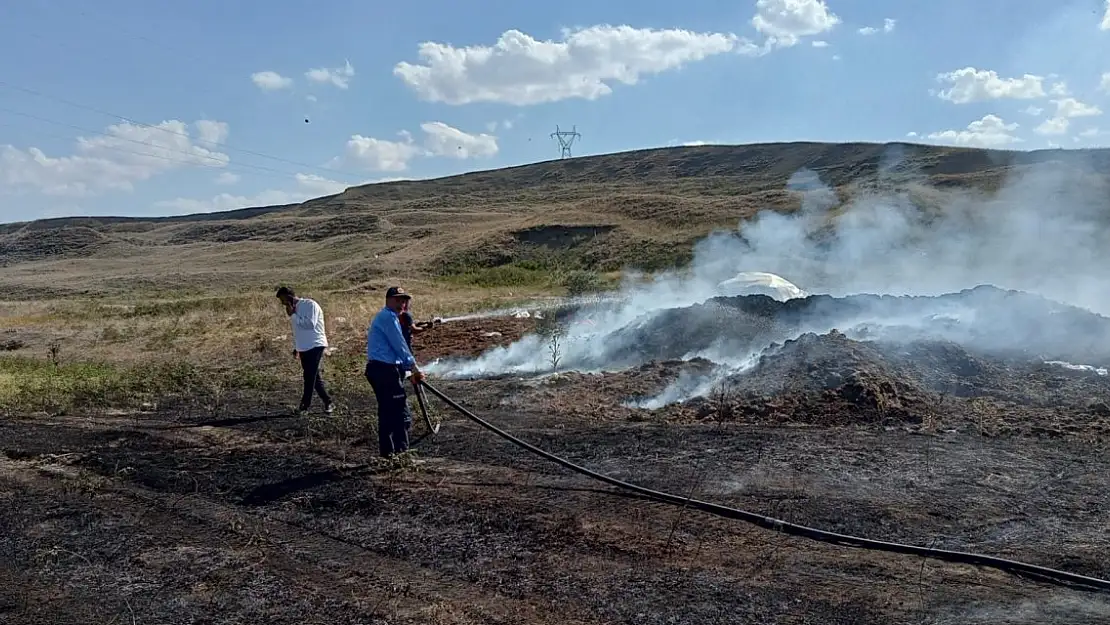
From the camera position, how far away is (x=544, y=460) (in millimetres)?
7547

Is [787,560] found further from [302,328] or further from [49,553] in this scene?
[302,328]

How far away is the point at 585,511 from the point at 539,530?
0.51 metres

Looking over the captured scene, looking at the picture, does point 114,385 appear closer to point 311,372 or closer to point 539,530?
point 311,372

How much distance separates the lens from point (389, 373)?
7.35 metres

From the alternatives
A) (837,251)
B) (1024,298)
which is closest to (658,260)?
(837,251)

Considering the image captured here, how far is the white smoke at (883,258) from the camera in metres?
14.4

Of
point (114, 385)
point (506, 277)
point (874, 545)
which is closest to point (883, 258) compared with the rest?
point (506, 277)

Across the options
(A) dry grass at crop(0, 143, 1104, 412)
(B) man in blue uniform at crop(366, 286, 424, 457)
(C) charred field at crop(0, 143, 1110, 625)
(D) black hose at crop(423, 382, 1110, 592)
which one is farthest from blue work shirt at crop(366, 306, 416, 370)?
(A) dry grass at crop(0, 143, 1104, 412)

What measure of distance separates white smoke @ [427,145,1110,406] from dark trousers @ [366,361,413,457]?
4.16 meters

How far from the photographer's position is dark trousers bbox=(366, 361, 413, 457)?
735cm

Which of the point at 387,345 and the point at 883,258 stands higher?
the point at 387,345

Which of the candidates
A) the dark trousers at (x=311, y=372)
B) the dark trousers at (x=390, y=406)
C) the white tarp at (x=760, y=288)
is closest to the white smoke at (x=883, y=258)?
the white tarp at (x=760, y=288)

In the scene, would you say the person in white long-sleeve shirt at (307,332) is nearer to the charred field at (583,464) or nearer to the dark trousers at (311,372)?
the dark trousers at (311,372)

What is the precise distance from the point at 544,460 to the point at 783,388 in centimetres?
388
